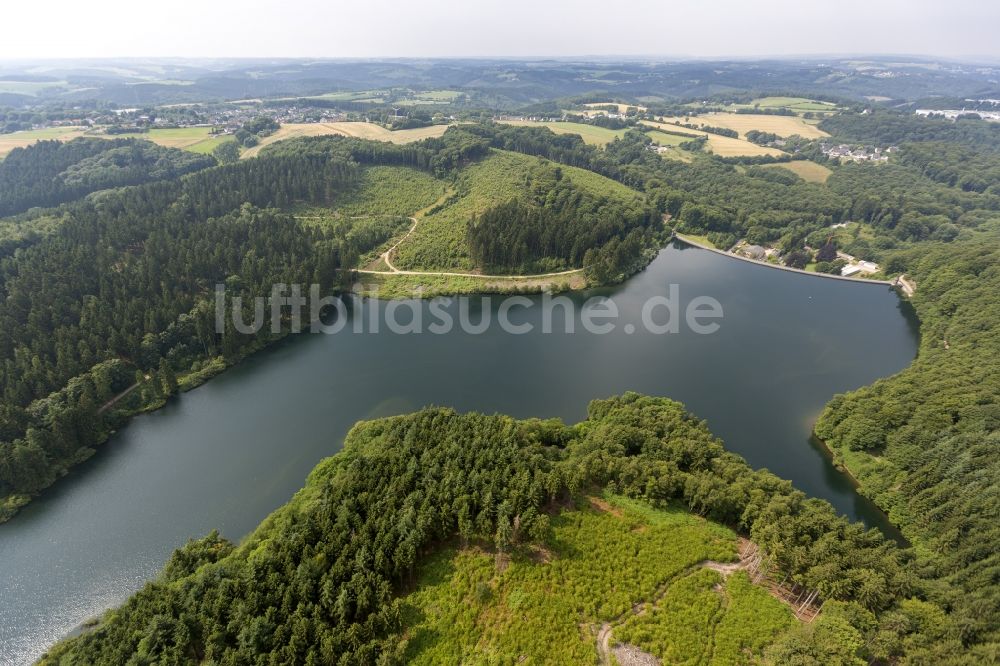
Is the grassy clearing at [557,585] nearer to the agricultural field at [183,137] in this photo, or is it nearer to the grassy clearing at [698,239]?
the grassy clearing at [698,239]

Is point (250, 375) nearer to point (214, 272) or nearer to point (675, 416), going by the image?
point (214, 272)

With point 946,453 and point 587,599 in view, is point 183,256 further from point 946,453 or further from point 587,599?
point 946,453

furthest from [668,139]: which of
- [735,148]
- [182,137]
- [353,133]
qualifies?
[182,137]

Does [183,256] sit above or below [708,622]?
above

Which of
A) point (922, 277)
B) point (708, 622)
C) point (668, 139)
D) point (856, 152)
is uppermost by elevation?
point (668, 139)

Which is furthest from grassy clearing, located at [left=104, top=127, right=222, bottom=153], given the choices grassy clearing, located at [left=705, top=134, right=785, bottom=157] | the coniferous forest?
grassy clearing, located at [left=705, top=134, right=785, bottom=157]

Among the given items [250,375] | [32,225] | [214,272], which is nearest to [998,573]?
[250,375]

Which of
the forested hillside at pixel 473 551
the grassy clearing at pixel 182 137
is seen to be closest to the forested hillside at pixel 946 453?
the forested hillside at pixel 473 551

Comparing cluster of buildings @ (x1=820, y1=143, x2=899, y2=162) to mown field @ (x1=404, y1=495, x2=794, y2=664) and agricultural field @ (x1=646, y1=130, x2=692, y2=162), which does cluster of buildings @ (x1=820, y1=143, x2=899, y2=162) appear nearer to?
agricultural field @ (x1=646, y1=130, x2=692, y2=162)

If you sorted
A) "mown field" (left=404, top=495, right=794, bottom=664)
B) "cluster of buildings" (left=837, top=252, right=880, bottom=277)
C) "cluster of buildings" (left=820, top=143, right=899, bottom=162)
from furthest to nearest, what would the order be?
1. "cluster of buildings" (left=820, top=143, right=899, bottom=162)
2. "cluster of buildings" (left=837, top=252, right=880, bottom=277)
3. "mown field" (left=404, top=495, right=794, bottom=664)
